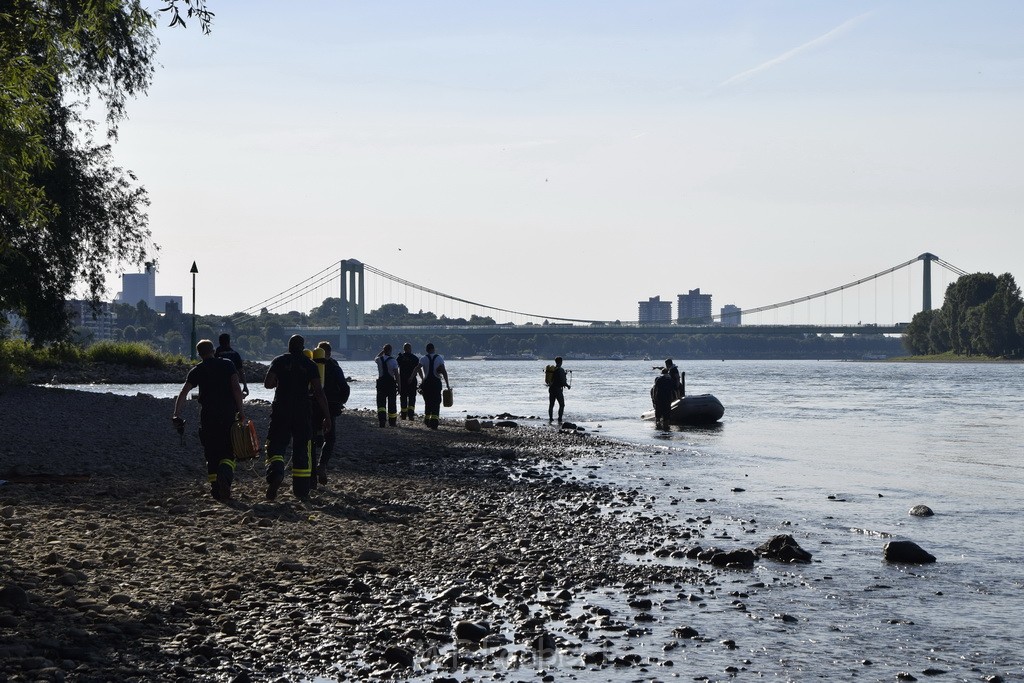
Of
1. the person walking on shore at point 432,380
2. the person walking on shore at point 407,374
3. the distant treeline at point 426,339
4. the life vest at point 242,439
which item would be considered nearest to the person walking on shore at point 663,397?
the person walking on shore at point 407,374

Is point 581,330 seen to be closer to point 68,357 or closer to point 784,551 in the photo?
point 68,357

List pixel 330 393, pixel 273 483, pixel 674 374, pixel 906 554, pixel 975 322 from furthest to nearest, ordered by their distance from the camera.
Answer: pixel 975 322 → pixel 674 374 → pixel 330 393 → pixel 273 483 → pixel 906 554

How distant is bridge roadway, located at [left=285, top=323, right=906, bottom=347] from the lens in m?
128

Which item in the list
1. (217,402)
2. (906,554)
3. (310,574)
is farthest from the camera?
(217,402)

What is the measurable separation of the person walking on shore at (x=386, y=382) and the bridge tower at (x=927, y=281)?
446ft

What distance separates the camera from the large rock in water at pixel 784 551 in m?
11.2

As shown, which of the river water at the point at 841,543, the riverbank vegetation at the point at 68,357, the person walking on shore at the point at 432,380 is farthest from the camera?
the riverbank vegetation at the point at 68,357

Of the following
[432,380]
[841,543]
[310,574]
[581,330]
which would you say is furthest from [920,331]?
[310,574]

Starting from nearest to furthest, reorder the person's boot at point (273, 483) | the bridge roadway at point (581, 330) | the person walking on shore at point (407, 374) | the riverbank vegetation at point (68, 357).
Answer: the person's boot at point (273, 483) < the person walking on shore at point (407, 374) < the riverbank vegetation at point (68, 357) < the bridge roadway at point (581, 330)

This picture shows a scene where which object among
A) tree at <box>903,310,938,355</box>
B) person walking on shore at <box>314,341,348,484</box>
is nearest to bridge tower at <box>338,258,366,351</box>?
tree at <box>903,310,938,355</box>

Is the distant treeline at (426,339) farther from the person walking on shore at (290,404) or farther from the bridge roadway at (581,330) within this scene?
the person walking on shore at (290,404)

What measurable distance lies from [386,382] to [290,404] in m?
11.6

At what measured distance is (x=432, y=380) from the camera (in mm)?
24125

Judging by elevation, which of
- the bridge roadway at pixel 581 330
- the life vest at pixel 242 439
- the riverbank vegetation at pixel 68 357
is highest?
the bridge roadway at pixel 581 330
